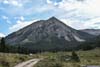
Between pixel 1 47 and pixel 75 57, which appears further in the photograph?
pixel 1 47

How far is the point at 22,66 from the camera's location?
206 ft

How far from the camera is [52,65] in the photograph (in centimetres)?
6356

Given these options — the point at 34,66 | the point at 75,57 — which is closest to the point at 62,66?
the point at 34,66

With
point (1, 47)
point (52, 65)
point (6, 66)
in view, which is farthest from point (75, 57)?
point (1, 47)

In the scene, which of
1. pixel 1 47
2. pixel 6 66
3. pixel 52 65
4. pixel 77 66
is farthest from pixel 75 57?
pixel 1 47

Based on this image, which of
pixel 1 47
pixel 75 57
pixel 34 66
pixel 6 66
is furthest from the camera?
pixel 1 47

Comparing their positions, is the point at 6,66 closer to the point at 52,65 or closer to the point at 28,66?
the point at 28,66

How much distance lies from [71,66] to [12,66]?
15612 millimetres

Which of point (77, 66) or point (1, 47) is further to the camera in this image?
point (1, 47)

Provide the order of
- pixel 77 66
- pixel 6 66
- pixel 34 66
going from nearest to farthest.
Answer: pixel 6 66 < pixel 34 66 < pixel 77 66

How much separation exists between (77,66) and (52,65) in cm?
899

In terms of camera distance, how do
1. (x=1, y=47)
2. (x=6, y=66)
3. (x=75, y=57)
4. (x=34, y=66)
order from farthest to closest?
1. (x=1, y=47)
2. (x=75, y=57)
3. (x=34, y=66)
4. (x=6, y=66)

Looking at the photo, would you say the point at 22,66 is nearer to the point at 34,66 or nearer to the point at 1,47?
the point at 34,66

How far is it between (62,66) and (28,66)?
8961 mm
